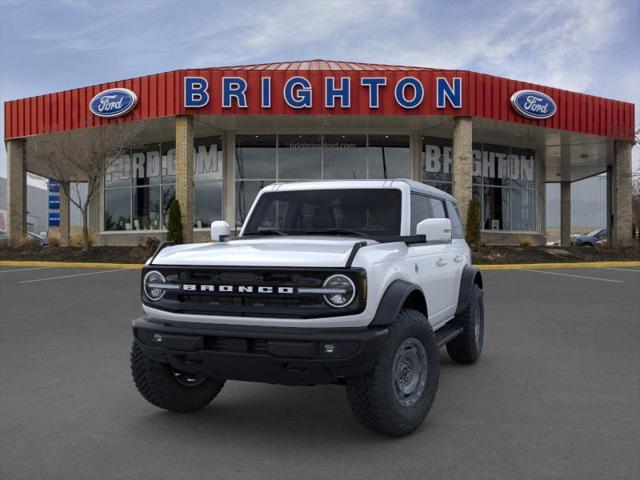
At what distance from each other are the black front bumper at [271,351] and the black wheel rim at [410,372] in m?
0.40

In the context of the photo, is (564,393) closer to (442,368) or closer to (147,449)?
(442,368)

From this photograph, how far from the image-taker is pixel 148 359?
3912mm

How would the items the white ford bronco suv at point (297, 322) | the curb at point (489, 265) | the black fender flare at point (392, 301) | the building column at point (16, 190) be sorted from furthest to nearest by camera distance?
the building column at point (16, 190) < the curb at point (489, 265) < the black fender flare at point (392, 301) < the white ford bronco suv at point (297, 322)

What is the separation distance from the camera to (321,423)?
399 cm

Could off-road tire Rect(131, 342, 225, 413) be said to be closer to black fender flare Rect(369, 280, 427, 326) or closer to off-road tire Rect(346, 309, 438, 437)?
off-road tire Rect(346, 309, 438, 437)

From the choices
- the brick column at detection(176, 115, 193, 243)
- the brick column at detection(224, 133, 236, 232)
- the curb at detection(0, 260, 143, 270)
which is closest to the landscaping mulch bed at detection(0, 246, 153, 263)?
the curb at detection(0, 260, 143, 270)

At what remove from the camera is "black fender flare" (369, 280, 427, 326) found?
11.3 feet

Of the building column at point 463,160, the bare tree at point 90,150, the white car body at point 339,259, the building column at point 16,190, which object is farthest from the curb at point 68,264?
the white car body at point 339,259

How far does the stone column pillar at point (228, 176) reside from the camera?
23906 mm

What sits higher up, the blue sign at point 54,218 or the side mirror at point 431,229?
the blue sign at point 54,218

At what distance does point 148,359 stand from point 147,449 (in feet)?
2.04

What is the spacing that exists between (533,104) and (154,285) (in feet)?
67.2

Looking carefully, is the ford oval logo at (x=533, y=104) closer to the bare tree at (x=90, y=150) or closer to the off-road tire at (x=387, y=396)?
the bare tree at (x=90, y=150)

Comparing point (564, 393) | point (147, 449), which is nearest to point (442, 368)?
point (564, 393)
